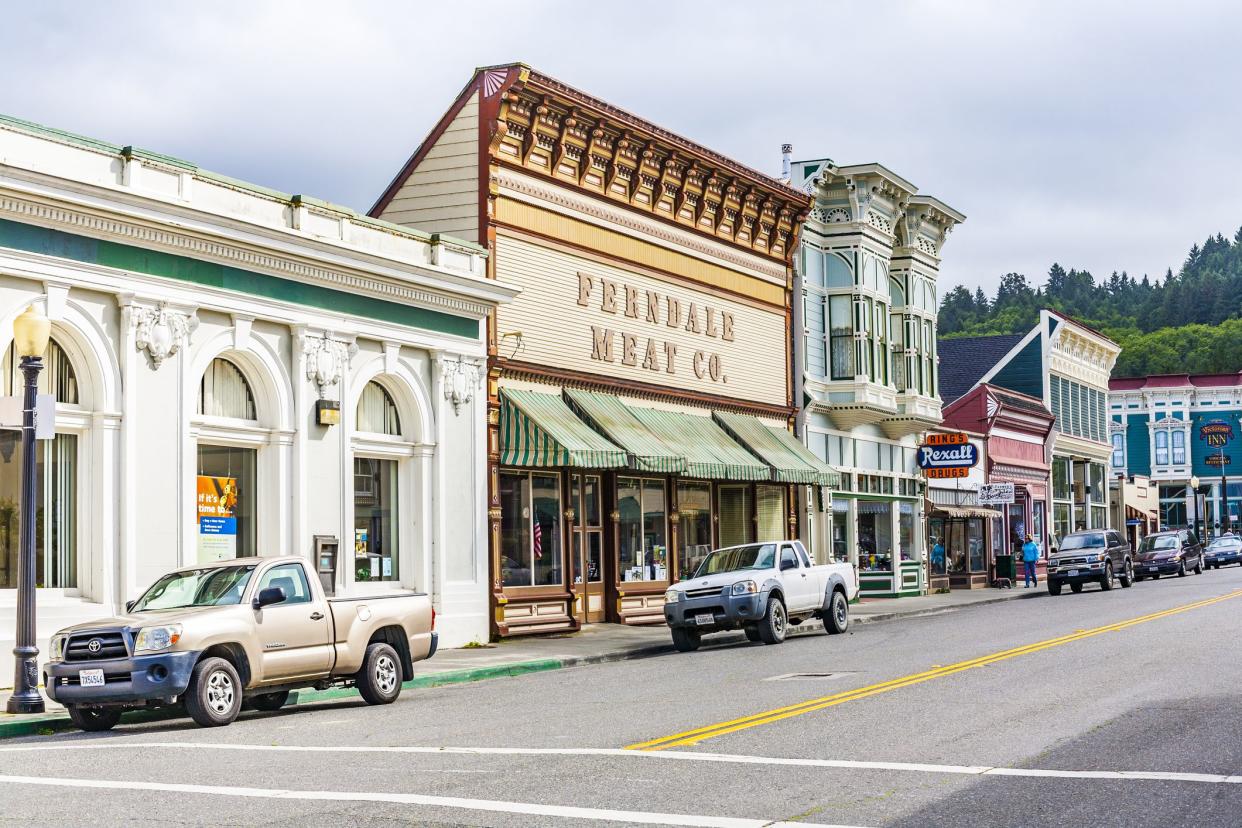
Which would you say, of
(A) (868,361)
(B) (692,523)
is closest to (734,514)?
(B) (692,523)

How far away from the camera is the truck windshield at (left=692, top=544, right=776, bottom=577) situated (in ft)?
84.5

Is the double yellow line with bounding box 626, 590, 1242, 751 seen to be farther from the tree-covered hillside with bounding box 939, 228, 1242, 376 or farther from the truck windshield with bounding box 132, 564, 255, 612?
Answer: the tree-covered hillside with bounding box 939, 228, 1242, 376

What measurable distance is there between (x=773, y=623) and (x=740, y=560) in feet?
4.85

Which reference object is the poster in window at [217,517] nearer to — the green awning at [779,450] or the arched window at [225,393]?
the arched window at [225,393]

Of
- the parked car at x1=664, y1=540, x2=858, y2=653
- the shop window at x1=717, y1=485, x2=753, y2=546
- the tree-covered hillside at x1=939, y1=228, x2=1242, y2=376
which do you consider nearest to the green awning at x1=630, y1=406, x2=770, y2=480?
the shop window at x1=717, y1=485, x2=753, y2=546

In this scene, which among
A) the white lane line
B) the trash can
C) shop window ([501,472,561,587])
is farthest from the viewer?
the trash can

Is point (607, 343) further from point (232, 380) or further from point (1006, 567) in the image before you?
point (1006, 567)

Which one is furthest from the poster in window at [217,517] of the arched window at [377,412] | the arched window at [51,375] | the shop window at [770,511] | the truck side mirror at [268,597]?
the shop window at [770,511]

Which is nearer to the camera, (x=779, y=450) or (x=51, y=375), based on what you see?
(x=51, y=375)

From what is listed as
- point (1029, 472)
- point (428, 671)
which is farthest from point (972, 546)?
point (428, 671)

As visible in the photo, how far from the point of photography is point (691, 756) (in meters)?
11.4

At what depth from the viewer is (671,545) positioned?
32844 millimetres

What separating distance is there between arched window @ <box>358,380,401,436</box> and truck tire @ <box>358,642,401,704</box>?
8295 mm

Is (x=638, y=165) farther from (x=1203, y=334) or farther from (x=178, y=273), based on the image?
(x=1203, y=334)
